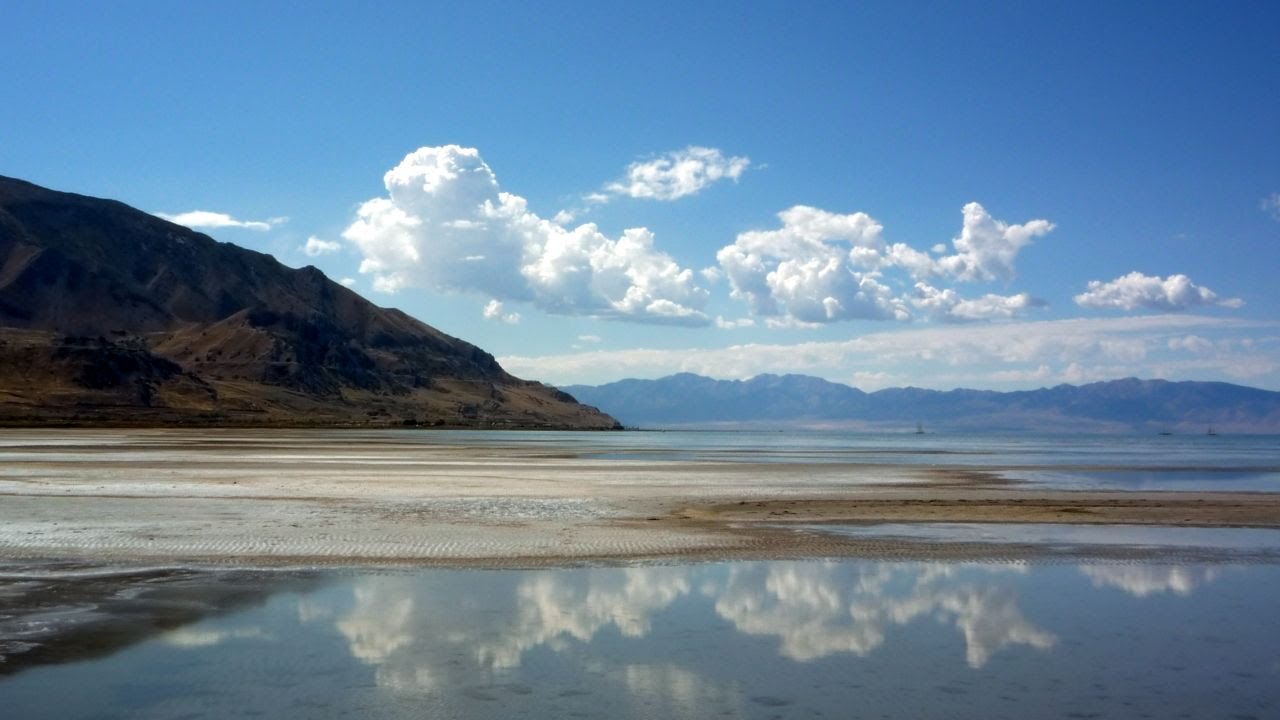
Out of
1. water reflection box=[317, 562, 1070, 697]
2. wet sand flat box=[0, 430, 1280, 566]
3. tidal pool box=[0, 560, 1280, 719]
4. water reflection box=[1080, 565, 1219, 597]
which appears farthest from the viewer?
wet sand flat box=[0, 430, 1280, 566]

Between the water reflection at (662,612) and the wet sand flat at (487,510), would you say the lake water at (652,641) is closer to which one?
the water reflection at (662,612)

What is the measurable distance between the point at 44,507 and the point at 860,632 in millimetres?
25658

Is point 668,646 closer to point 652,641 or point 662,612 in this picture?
point 652,641

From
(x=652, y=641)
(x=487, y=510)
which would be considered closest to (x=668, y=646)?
(x=652, y=641)

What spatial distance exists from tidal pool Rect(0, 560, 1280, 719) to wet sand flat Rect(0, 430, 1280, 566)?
3.31 metres

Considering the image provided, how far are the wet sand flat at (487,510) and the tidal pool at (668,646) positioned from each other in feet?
10.9

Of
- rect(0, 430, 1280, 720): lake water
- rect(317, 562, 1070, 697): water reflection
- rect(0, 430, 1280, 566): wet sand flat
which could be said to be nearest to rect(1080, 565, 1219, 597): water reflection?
rect(0, 430, 1280, 720): lake water

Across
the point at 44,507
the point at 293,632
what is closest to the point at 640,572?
the point at 293,632

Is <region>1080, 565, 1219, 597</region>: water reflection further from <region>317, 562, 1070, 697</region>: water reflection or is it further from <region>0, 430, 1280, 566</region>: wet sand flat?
<region>0, 430, 1280, 566</region>: wet sand flat

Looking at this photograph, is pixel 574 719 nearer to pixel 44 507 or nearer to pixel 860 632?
pixel 860 632

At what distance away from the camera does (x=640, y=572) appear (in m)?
21.4

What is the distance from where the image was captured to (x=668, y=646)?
49.5 ft

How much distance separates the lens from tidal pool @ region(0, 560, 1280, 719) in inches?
480

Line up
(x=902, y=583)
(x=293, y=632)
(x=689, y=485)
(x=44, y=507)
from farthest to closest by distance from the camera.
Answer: (x=689, y=485)
(x=44, y=507)
(x=902, y=583)
(x=293, y=632)
